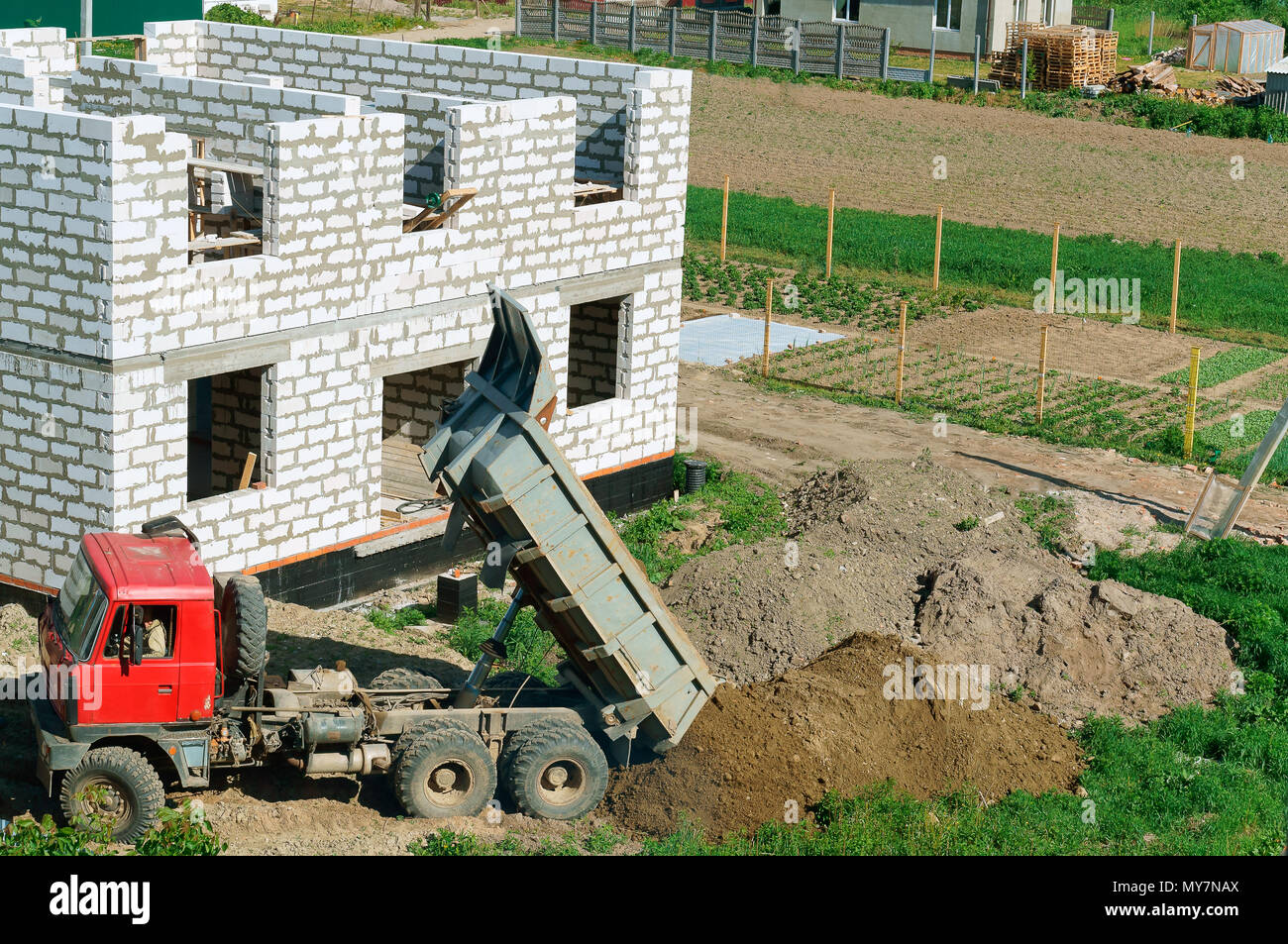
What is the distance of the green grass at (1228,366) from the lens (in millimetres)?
29406

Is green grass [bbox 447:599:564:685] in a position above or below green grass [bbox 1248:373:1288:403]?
below

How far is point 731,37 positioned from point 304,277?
45.0 m

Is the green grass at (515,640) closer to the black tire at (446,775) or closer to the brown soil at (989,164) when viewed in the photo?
the black tire at (446,775)

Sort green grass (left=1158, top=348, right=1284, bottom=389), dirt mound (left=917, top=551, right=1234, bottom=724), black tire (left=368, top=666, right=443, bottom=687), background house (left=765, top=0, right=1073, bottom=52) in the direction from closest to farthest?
black tire (left=368, top=666, right=443, bottom=687)
dirt mound (left=917, top=551, right=1234, bottom=724)
green grass (left=1158, top=348, right=1284, bottom=389)
background house (left=765, top=0, right=1073, bottom=52)

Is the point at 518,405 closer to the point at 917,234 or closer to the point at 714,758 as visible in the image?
the point at 714,758

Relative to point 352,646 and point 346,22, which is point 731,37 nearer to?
point 346,22

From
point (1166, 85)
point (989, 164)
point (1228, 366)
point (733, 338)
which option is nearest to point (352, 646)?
point (733, 338)

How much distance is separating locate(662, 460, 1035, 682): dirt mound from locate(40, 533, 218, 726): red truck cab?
6050mm

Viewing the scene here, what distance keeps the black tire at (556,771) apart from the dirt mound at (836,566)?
3434mm

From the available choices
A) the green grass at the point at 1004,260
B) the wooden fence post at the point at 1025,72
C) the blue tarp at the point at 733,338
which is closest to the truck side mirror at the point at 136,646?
the blue tarp at the point at 733,338

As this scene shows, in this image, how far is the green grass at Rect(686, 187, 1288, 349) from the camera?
3369 centimetres

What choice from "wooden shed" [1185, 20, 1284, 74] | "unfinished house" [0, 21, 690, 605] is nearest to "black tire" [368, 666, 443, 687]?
"unfinished house" [0, 21, 690, 605]

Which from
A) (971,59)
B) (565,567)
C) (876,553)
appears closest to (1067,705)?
(876,553)

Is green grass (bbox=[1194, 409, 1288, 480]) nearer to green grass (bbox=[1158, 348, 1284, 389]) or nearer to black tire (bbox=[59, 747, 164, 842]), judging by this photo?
green grass (bbox=[1158, 348, 1284, 389])
